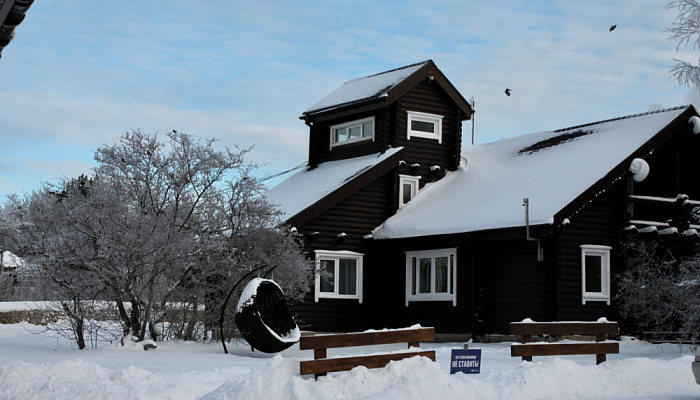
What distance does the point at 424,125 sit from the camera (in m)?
31.9

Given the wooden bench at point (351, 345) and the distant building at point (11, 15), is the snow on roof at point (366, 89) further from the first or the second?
the distant building at point (11, 15)

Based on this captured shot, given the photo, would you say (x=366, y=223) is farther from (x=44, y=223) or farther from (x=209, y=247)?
(x=44, y=223)

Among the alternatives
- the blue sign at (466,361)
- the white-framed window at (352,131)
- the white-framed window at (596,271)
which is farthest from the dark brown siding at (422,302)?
the blue sign at (466,361)

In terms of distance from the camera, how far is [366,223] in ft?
96.3

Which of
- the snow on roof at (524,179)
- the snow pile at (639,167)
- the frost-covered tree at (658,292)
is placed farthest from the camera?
the snow on roof at (524,179)

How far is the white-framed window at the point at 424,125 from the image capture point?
31.4 m

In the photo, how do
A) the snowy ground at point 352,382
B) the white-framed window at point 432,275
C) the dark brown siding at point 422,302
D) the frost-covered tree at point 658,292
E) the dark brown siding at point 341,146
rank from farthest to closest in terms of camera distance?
the dark brown siding at point 341,146
the white-framed window at point 432,275
the dark brown siding at point 422,302
the frost-covered tree at point 658,292
the snowy ground at point 352,382

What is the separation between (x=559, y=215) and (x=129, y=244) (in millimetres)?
11266

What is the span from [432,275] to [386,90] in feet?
22.7

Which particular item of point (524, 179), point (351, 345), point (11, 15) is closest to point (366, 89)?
point (524, 179)

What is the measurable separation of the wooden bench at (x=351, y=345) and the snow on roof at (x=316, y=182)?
14.0 metres

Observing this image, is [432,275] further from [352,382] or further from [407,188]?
[352,382]

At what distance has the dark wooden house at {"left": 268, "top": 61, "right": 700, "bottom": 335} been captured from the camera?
83.0ft

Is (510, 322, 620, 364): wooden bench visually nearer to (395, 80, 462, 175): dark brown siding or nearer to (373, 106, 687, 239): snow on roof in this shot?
(373, 106, 687, 239): snow on roof
